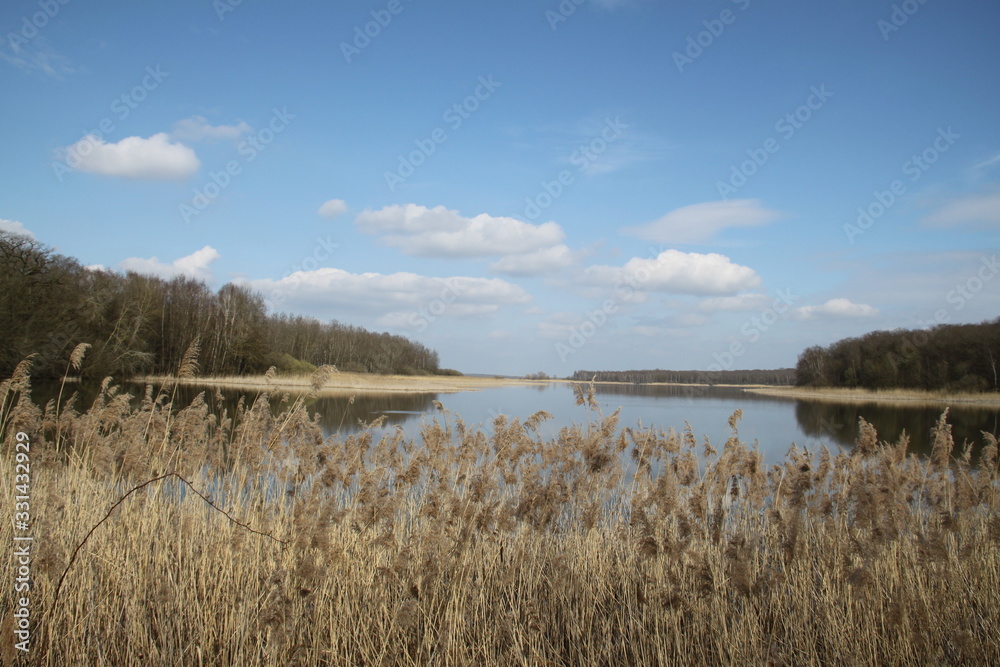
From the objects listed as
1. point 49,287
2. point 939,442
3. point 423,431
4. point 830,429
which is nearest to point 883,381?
point 830,429

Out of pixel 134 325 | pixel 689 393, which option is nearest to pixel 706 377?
pixel 689 393

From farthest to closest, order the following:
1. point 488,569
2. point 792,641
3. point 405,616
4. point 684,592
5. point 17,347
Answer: point 17,347, point 488,569, point 684,592, point 792,641, point 405,616

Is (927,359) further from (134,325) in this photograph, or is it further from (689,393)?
(134,325)

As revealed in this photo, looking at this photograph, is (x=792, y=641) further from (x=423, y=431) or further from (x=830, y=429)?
(x=830, y=429)

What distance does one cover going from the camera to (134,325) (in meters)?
31.6

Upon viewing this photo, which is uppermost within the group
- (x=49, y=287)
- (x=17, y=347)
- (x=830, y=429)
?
(x=49, y=287)

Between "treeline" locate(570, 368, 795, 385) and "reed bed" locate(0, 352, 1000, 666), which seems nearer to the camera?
"reed bed" locate(0, 352, 1000, 666)

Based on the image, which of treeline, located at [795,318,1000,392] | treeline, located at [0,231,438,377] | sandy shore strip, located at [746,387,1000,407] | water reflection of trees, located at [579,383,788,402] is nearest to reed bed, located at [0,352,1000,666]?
treeline, located at [0,231,438,377]

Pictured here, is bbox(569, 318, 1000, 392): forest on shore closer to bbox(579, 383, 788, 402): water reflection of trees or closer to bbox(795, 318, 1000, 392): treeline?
bbox(795, 318, 1000, 392): treeline

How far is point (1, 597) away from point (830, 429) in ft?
76.4

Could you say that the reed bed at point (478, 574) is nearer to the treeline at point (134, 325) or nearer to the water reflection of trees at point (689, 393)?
the treeline at point (134, 325)

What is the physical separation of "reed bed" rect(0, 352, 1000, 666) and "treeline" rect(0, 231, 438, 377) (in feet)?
19.1

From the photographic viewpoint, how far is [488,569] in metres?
4.11

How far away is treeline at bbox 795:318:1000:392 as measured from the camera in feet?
140
